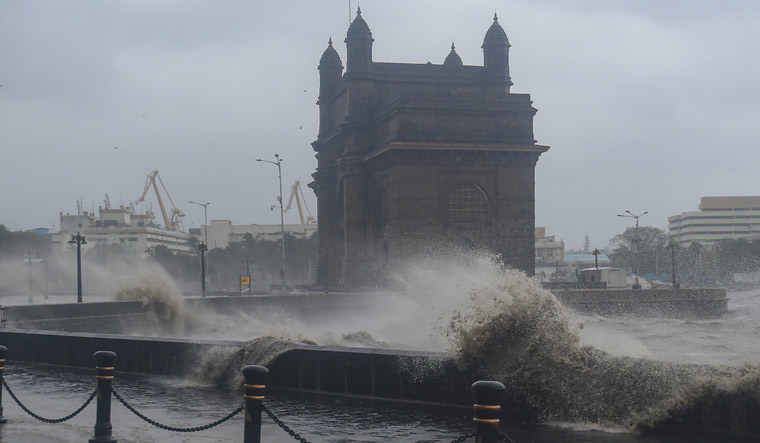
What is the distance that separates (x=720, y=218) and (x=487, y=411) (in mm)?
185782

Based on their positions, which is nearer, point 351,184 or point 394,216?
point 394,216

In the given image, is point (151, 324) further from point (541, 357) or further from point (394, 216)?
point (541, 357)

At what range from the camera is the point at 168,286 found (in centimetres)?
3881

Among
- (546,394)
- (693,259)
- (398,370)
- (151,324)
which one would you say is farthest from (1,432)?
(693,259)

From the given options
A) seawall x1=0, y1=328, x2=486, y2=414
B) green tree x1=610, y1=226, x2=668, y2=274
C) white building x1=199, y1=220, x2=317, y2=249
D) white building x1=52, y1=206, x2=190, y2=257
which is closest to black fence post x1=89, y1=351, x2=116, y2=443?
seawall x1=0, y1=328, x2=486, y2=414

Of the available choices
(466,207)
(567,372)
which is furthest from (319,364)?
(466,207)

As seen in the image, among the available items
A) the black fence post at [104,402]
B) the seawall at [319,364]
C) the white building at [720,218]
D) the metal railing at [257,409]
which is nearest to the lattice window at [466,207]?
the seawall at [319,364]

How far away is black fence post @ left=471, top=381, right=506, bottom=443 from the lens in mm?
6168

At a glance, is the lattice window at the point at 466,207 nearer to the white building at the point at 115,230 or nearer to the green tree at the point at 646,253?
the green tree at the point at 646,253

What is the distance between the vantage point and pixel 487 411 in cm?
621

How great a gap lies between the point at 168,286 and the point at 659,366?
100 feet

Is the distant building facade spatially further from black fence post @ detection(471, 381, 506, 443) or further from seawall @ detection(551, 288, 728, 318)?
black fence post @ detection(471, 381, 506, 443)

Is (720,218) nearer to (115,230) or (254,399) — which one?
(115,230)

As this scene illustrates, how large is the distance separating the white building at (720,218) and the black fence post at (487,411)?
586ft
